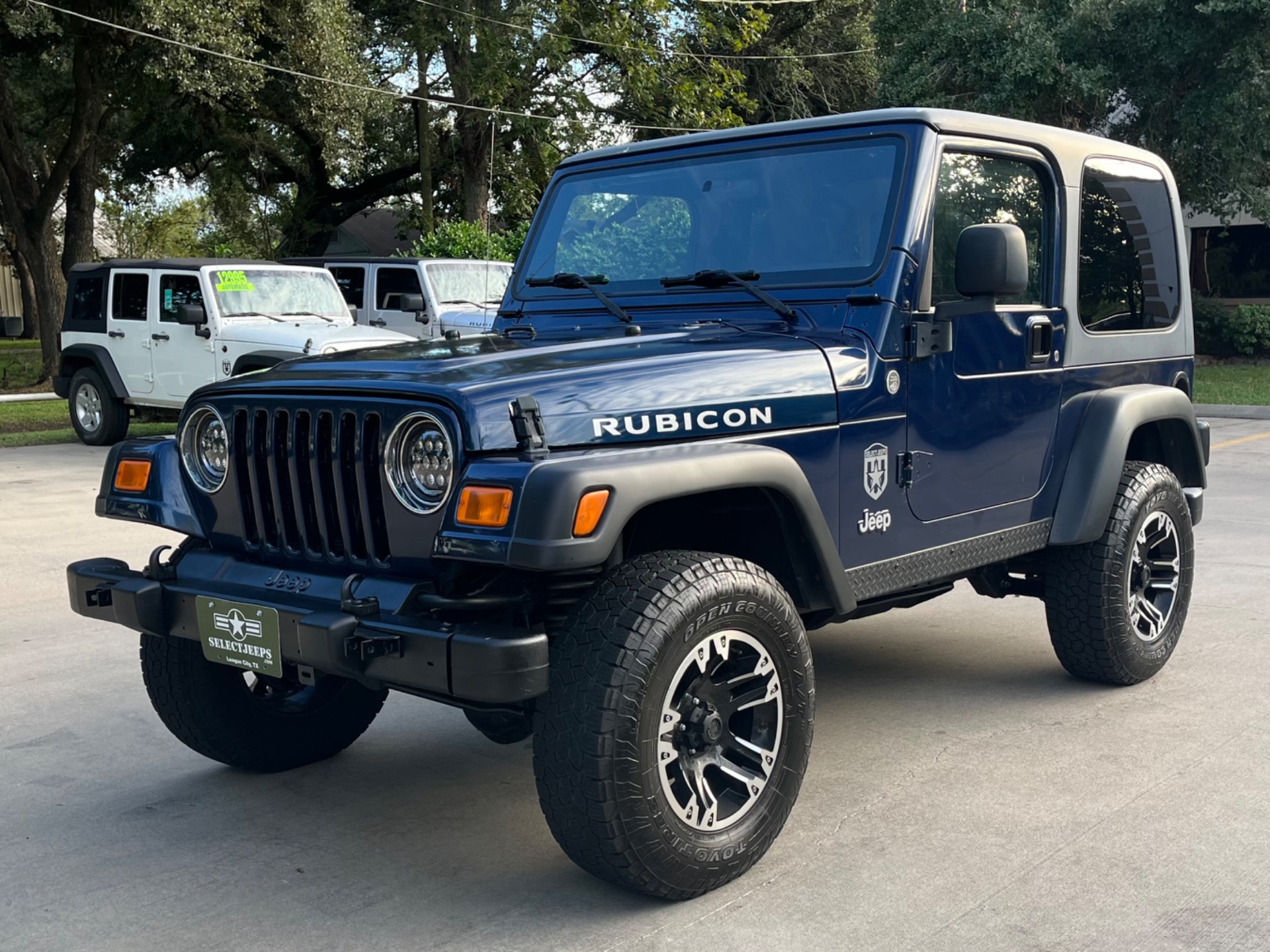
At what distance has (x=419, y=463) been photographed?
3217 millimetres

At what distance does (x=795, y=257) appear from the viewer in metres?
4.16

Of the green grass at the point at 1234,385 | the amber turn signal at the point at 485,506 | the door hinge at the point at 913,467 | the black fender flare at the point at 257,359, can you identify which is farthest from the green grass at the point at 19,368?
the amber turn signal at the point at 485,506

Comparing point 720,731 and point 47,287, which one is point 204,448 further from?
point 47,287

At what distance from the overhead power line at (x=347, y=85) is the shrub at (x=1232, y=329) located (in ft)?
32.1

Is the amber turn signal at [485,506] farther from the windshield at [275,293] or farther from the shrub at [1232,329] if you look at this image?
the shrub at [1232,329]

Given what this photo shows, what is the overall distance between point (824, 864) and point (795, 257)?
1820 millimetres

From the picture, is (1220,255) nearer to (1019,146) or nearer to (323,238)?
(323,238)

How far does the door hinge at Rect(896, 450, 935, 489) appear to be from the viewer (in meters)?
4.00

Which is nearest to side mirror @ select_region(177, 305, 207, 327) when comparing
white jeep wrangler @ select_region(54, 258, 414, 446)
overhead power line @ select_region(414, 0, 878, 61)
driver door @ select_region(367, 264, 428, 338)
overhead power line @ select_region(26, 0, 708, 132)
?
white jeep wrangler @ select_region(54, 258, 414, 446)

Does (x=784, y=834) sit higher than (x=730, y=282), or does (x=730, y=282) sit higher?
(x=730, y=282)

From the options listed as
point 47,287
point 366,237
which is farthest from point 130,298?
point 366,237

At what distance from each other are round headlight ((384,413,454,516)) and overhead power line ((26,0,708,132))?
32.3ft

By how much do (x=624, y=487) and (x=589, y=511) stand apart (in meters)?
0.11

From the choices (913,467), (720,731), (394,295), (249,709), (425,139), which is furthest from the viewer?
(425,139)
